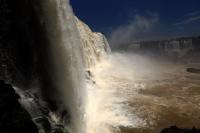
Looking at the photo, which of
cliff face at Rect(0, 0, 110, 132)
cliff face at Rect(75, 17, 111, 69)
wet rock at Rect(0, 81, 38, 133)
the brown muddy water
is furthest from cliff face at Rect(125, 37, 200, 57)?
wet rock at Rect(0, 81, 38, 133)

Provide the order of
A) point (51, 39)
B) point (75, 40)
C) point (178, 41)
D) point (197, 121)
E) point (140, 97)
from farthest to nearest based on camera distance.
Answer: point (178, 41)
point (140, 97)
point (197, 121)
point (75, 40)
point (51, 39)

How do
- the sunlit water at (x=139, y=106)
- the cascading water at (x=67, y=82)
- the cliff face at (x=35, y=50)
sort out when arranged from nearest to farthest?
the cliff face at (x=35, y=50) < the cascading water at (x=67, y=82) < the sunlit water at (x=139, y=106)

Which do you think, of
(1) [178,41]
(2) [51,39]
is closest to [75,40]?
(2) [51,39]

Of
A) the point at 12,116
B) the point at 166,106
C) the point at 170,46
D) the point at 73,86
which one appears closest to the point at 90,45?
the point at 166,106

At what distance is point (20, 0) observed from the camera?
400 inches

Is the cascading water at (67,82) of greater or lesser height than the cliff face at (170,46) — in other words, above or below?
below

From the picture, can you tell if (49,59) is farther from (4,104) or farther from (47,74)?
(4,104)

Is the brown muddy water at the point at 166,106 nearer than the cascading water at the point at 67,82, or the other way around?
the cascading water at the point at 67,82

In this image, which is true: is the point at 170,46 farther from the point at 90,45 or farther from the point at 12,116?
the point at 12,116

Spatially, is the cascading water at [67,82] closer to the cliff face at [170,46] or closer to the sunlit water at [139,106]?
the sunlit water at [139,106]

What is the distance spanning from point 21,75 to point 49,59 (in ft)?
4.16

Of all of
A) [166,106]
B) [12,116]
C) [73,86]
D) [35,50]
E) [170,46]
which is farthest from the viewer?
[170,46]

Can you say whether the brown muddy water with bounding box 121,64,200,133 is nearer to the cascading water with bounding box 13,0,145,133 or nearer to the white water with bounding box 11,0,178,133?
the white water with bounding box 11,0,178,133

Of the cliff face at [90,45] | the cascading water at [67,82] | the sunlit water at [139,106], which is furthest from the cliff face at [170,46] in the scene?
the cascading water at [67,82]
